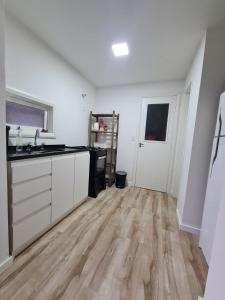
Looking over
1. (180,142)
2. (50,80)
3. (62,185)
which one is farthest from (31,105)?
(180,142)

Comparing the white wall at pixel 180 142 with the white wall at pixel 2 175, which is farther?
the white wall at pixel 180 142

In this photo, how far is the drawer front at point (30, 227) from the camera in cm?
128

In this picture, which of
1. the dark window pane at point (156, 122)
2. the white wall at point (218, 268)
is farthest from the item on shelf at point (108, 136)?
the white wall at point (218, 268)

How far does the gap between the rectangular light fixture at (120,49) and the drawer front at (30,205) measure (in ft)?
6.98

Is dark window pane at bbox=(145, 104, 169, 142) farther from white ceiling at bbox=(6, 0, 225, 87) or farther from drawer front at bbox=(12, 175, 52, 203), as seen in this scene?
drawer front at bbox=(12, 175, 52, 203)

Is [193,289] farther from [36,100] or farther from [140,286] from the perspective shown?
[36,100]

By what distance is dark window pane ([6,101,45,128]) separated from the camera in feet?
5.80

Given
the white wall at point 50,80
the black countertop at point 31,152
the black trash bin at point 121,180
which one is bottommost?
the black trash bin at point 121,180

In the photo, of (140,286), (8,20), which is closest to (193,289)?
(140,286)

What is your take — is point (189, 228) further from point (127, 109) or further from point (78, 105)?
point (78, 105)

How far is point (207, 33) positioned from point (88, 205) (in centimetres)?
283

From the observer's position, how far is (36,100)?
1.98 meters

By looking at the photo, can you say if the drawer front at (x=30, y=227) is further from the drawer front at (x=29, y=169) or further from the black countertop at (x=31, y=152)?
the black countertop at (x=31, y=152)

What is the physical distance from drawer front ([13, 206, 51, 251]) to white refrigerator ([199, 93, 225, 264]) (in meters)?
1.69
